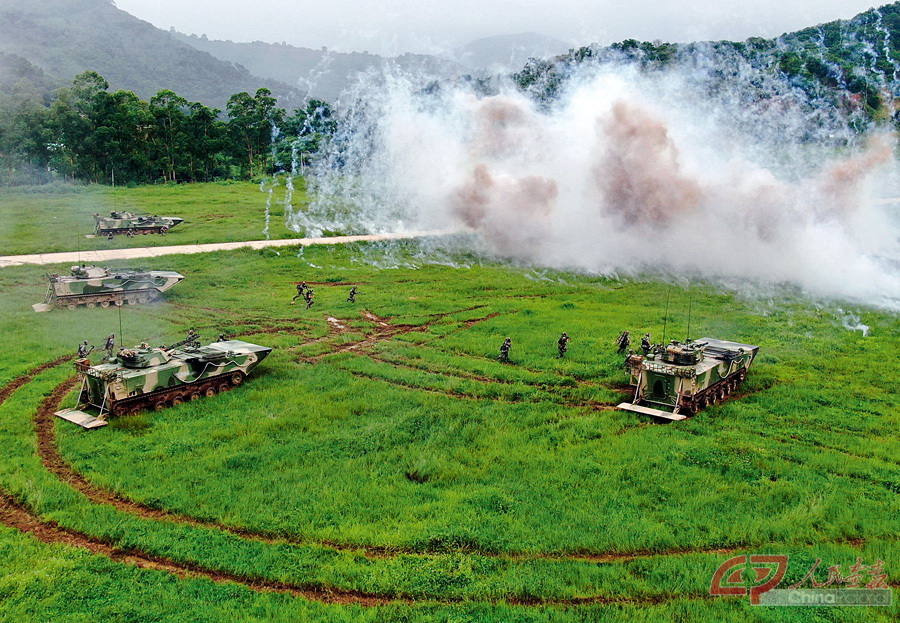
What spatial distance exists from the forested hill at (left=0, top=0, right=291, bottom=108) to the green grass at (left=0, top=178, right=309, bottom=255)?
62.3 meters

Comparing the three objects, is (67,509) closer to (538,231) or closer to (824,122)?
(538,231)

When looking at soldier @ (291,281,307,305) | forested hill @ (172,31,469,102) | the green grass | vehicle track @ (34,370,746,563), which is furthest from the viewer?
forested hill @ (172,31,469,102)

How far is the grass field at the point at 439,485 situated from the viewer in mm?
10930

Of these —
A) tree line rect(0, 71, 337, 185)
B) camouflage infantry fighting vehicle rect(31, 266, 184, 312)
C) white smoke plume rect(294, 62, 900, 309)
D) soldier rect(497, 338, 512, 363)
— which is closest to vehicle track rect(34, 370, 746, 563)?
soldier rect(497, 338, 512, 363)

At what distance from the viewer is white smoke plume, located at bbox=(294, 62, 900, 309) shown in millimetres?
35062

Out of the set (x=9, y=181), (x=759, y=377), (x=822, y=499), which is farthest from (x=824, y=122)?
(x=9, y=181)

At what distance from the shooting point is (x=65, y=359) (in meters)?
22.6

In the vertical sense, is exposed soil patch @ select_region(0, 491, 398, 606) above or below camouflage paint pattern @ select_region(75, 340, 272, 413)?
below

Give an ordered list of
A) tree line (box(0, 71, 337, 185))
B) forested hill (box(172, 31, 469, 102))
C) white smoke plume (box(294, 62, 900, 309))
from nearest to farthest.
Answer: white smoke plume (box(294, 62, 900, 309)), forested hill (box(172, 31, 469, 102)), tree line (box(0, 71, 337, 185))

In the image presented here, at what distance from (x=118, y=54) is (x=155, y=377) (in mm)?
153017

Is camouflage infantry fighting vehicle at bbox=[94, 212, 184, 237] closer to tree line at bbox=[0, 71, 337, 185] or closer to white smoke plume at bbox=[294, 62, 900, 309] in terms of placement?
white smoke plume at bbox=[294, 62, 900, 309]

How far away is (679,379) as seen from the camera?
18.4m

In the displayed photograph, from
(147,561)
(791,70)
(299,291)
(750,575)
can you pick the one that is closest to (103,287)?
(299,291)

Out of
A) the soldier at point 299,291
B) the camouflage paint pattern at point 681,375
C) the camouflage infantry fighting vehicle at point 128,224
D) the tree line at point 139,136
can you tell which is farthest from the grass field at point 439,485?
the tree line at point 139,136
